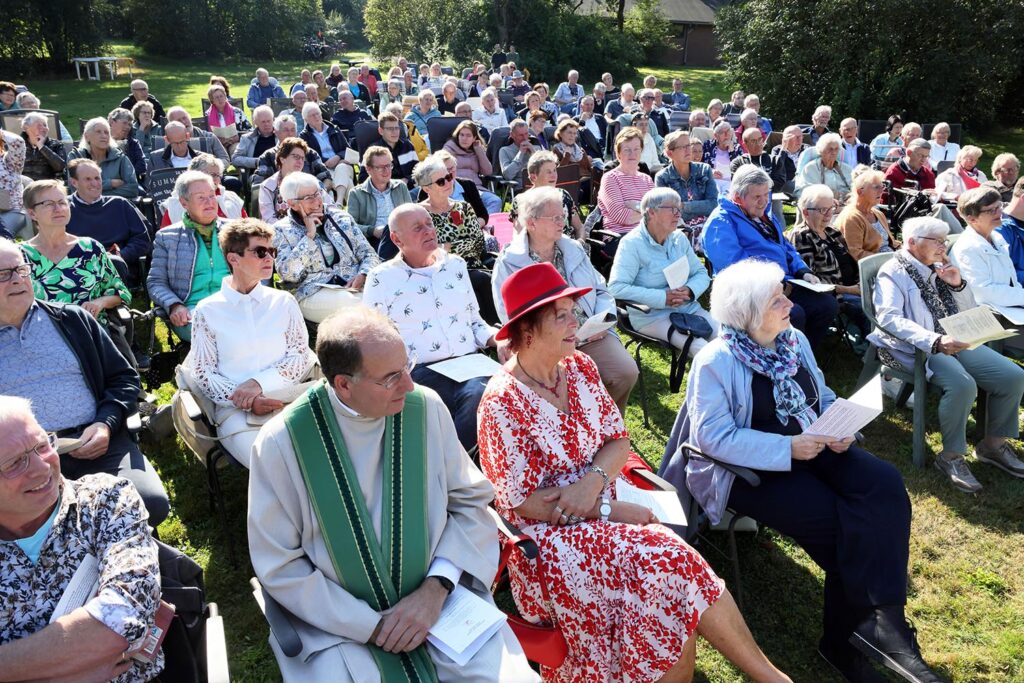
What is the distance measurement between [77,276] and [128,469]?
1.77 meters

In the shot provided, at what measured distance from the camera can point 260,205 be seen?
657 centimetres

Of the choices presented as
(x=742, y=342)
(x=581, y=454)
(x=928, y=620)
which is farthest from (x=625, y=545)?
(x=928, y=620)

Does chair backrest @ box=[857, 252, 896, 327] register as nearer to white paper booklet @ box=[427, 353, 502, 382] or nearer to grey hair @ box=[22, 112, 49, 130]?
white paper booklet @ box=[427, 353, 502, 382]

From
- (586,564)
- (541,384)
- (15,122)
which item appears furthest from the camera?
(15,122)

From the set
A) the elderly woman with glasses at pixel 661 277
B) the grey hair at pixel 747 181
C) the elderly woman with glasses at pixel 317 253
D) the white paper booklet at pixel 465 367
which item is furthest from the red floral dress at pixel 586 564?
the grey hair at pixel 747 181

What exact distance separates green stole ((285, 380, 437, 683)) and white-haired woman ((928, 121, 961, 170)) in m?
10.7

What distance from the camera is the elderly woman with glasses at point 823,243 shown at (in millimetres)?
5871

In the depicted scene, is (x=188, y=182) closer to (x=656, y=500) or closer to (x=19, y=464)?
(x=19, y=464)

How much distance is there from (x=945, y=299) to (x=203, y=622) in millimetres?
4610

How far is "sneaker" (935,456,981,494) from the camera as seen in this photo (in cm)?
445

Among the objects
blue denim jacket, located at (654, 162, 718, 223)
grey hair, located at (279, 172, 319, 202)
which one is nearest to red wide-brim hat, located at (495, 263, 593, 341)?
grey hair, located at (279, 172, 319, 202)

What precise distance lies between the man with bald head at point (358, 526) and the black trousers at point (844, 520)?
139cm

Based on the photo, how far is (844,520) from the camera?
124 inches

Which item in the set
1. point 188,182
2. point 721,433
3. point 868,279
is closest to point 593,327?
point 721,433
